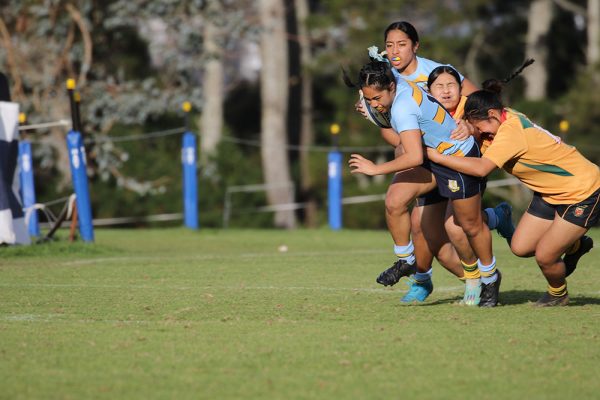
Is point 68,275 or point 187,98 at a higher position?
point 187,98

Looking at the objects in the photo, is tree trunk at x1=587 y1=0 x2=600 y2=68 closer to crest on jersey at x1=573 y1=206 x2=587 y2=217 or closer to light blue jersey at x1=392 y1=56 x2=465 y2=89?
light blue jersey at x1=392 y1=56 x2=465 y2=89

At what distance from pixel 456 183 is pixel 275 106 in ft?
Result: 65.7

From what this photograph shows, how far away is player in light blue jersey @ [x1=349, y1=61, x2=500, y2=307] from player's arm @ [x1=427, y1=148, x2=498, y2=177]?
0.14 m

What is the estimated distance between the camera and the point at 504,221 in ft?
29.2

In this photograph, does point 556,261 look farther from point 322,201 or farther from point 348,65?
point 322,201

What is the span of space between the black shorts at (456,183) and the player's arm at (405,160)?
1.16 ft

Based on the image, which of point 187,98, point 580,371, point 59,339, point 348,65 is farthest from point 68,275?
point 348,65

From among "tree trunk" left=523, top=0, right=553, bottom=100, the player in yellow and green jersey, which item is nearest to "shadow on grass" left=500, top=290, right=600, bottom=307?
the player in yellow and green jersey

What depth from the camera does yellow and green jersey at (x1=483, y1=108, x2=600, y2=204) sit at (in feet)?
26.4

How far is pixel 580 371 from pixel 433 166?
2.58 meters

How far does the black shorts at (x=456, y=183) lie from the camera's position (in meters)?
8.17

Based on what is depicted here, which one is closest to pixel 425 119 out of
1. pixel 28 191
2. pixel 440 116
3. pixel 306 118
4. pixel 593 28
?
pixel 440 116

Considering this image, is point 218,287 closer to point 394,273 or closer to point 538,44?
point 394,273

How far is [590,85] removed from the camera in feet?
93.6
